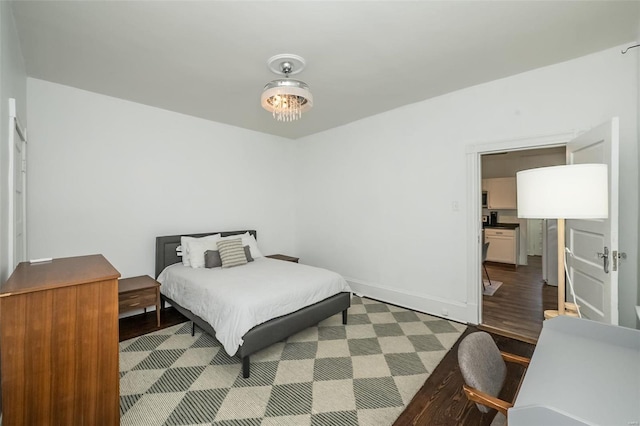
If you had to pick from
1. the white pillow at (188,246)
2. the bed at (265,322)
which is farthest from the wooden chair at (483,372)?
the white pillow at (188,246)

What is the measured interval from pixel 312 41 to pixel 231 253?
2.53 m

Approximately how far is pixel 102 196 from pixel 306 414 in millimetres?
3226

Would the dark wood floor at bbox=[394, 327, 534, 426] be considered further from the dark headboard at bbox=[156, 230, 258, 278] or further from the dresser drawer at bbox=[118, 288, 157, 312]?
the dark headboard at bbox=[156, 230, 258, 278]

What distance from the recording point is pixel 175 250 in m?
3.61

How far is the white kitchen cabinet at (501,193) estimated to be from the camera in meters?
6.23

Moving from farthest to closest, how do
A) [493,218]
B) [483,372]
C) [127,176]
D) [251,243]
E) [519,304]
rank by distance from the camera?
[493,218] → [251,243] → [519,304] → [127,176] → [483,372]

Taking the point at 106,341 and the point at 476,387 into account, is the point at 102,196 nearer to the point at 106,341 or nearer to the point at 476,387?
the point at 106,341

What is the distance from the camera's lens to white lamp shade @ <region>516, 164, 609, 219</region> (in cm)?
147

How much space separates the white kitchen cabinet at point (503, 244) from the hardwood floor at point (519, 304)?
1.32 feet

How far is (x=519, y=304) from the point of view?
372 cm

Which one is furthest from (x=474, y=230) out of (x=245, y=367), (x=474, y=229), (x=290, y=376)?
(x=245, y=367)

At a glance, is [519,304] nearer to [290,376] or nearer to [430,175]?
[430,175]

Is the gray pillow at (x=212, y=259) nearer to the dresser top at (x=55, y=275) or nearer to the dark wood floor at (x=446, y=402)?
the dresser top at (x=55, y=275)

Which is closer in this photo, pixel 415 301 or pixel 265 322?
pixel 265 322
